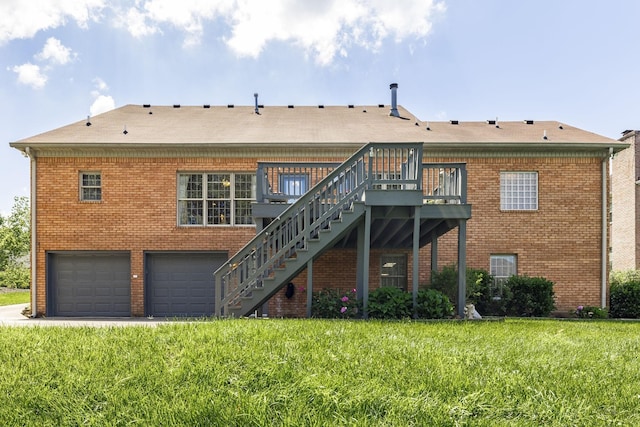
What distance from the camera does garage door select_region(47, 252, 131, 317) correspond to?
40.5 ft

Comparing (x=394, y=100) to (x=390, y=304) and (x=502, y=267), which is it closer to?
(x=502, y=267)

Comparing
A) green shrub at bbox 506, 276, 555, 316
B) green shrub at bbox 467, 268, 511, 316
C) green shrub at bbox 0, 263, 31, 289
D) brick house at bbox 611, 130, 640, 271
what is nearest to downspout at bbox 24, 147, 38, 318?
green shrub at bbox 467, 268, 511, 316

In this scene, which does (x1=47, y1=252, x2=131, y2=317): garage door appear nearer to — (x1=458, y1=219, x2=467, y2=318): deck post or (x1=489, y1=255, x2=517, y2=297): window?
(x1=458, y1=219, x2=467, y2=318): deck post

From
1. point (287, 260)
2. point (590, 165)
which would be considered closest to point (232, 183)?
point (287, 260)

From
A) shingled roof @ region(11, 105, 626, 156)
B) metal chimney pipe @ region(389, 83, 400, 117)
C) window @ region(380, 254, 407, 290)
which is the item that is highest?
metal chimney pipe @ region(389, 83, 400, 117)

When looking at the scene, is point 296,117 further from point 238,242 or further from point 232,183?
point 238,242

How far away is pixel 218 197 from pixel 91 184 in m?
3.91

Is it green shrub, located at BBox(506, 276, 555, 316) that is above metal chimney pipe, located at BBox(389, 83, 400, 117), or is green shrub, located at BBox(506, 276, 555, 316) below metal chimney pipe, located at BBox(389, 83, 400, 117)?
below

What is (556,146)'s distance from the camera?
12352 mm

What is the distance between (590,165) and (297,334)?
452 inches

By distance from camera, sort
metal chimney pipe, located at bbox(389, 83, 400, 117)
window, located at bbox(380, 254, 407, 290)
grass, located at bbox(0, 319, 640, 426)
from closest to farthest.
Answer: grass, located at bbox(0, 319, 640, 426) < window, located at bbox(380, 254, 407, 290) < metal chimney pipe, located at bbox(389, 83, 400, 117)

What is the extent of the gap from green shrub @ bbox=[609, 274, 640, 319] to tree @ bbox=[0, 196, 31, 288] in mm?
30436

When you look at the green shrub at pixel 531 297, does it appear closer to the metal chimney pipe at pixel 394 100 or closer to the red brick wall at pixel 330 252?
the red brick wall at pixel 330 252

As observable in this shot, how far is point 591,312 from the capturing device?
12.1 m
